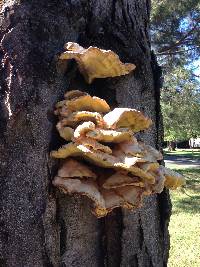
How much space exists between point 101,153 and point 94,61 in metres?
0.27

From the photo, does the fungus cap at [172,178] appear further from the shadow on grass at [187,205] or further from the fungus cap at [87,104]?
the shadow on grass at [187,205]

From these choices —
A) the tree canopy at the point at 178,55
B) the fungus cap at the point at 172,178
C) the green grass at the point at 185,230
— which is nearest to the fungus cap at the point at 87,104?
the fungus cap at the point at 172,178

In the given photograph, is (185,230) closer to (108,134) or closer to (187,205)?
(187,205)

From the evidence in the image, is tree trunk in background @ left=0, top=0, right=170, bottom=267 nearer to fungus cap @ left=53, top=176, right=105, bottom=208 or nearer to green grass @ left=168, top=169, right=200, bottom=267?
fungus cap @ left=53, top=176, right=105, bottom=208

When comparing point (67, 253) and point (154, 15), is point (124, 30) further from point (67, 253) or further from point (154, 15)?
point (154, 15)

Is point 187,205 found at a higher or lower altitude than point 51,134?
lower

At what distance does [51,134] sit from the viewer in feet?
3.94

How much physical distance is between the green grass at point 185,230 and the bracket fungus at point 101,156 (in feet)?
10.5

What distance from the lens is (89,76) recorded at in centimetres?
131

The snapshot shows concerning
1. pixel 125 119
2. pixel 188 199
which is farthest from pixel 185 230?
pixel 125 119

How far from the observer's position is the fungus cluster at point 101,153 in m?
1.09

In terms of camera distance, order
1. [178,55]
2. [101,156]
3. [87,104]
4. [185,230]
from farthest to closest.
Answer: [178,55]
[185,230]
[87,104]
[101,156]

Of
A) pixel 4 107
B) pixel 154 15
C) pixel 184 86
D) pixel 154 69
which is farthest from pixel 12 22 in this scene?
pixel 184 86

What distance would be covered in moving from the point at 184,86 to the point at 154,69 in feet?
34.8
